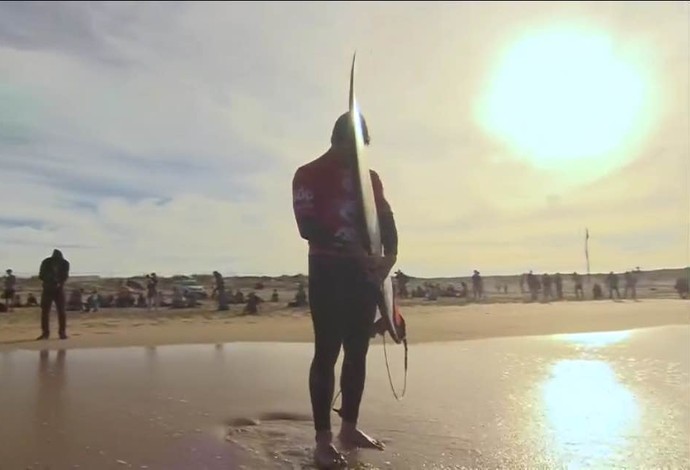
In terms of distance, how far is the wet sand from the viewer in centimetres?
333

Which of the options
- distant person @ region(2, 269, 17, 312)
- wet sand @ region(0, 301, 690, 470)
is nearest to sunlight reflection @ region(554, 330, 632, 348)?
wet sand @ region(0, 301, 690, 470)

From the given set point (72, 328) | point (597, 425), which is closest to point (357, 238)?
point (597, 425)

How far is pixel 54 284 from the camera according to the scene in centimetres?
906

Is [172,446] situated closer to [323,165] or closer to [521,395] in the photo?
[323,165]

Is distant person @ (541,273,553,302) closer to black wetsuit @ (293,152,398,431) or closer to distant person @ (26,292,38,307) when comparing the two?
distant person @ (26,292,38,307)

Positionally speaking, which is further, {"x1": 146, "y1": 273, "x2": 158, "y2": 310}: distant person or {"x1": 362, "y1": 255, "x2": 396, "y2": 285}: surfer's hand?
{"x1": 146, "y1": 273, "x2": 158, "y2": 310}: distant person

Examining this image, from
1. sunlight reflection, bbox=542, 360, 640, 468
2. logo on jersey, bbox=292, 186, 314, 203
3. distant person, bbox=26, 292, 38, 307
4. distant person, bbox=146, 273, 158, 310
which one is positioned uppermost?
distant person, bbox=146, 273, 158, 310

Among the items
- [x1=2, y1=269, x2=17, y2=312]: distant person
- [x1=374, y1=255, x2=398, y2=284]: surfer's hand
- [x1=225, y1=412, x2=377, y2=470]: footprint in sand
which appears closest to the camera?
[x1=225, y1=412, x2=377, y2=470]: footprint in sand

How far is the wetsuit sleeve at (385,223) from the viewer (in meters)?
3.62

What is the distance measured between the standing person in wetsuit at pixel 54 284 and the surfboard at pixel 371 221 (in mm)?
4480

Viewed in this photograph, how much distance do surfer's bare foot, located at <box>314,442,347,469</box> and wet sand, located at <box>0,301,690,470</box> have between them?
81 mm

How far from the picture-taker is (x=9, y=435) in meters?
3.65

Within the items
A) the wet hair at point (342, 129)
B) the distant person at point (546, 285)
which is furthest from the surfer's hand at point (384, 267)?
the distant person at point (546, 285)

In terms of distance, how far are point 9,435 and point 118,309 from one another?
14977mm
